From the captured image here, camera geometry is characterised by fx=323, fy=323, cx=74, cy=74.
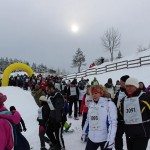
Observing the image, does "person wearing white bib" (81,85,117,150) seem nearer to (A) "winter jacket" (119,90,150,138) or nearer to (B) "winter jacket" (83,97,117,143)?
(B) "winter jacket" (83,97,117,143)

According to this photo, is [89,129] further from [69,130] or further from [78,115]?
[78,115]

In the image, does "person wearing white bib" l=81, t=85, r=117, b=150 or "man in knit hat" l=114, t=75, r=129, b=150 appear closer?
"person wearing white bib" l=81, t=85, r=117, b=150

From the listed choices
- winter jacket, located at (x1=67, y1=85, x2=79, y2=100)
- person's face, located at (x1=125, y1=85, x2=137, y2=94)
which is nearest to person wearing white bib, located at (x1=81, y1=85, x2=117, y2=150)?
person's face, located at (x1=125, y1=85, x2=137, y2=94)

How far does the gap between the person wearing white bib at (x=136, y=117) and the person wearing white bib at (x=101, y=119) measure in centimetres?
26

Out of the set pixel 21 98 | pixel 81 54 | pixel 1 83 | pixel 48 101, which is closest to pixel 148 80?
pixel 21 98

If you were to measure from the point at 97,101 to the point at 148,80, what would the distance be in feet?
67.1

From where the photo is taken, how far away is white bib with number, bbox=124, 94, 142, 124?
16.8 ft

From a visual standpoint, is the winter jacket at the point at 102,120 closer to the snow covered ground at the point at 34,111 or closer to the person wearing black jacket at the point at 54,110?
the person wearing black jacket at the point at 54,110

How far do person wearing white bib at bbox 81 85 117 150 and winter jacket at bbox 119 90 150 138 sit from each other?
0.26m

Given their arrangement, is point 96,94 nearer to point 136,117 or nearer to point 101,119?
point 101,119

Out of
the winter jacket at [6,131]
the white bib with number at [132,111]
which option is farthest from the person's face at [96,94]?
the winter jacket at [6,131]

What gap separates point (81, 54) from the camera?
9188 centimetres

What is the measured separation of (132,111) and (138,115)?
0.39 ft

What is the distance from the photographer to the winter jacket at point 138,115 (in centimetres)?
509
